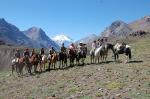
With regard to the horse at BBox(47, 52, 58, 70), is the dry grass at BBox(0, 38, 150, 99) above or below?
below

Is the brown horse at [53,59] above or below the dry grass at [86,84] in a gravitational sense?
above

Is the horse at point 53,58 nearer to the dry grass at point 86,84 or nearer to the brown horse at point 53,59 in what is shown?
the brown horse at point 53,59

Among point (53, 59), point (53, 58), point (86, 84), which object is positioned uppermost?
point (53, 58)

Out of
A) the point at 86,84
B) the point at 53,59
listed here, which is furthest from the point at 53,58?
the point at 86,84

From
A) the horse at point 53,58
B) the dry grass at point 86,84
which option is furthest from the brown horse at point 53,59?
the dry grass at point 86,84

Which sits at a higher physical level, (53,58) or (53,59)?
(53,58)

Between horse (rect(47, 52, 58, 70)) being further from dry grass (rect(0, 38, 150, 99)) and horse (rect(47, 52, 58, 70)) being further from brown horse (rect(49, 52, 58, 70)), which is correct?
dry grass (rect(0, 38, 150, 99))

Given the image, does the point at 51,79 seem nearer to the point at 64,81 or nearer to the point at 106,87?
A: the point at 64,81

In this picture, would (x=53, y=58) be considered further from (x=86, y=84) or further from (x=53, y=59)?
(x=86, y=84)

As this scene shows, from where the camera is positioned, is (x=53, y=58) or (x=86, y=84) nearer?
(x=86, y=84)

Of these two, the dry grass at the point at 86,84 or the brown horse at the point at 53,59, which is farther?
the brown horse at the point at 53,59

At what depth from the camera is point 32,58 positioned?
44.6 meters

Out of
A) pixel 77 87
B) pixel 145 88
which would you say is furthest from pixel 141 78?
pixel 77 87

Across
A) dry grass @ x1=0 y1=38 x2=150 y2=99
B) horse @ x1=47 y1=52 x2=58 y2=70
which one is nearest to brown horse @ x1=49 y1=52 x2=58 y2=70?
horse @ x1=47 y1=52 x2=58 y2=70
